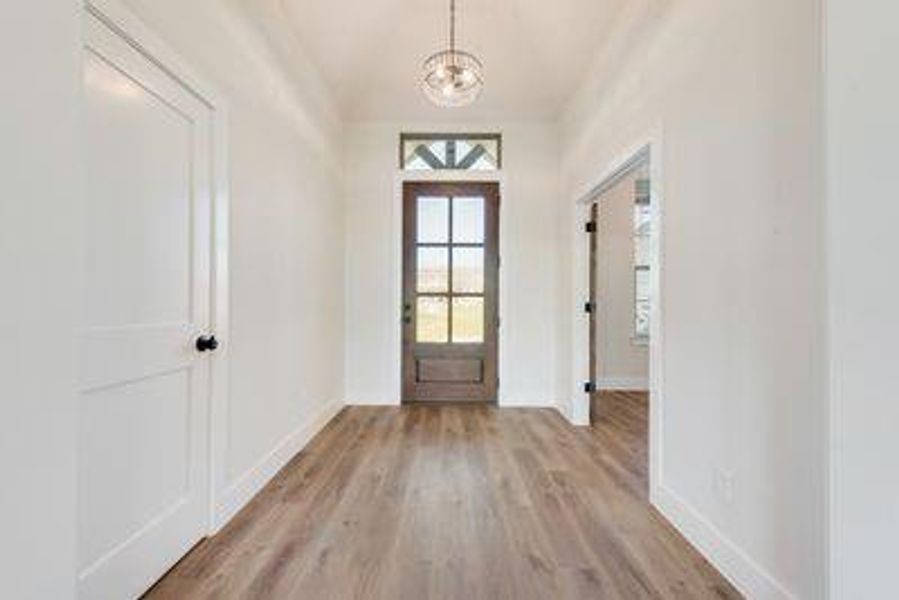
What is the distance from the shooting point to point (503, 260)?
5266mm

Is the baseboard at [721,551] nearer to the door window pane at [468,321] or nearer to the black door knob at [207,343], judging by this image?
the black door knob at [207,343]

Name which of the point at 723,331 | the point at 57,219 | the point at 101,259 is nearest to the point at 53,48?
the point at 57,219

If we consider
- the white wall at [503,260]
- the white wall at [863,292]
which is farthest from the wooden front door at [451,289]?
the white wall at [863,292]

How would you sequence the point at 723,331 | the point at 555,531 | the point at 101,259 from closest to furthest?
the point at 101,259, the point at 723,331, the point at 555,531

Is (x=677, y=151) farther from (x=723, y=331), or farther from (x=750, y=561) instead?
(x=750, y=561)

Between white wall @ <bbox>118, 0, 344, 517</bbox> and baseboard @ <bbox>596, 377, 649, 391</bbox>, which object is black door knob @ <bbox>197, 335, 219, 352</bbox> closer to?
white wall @ <bbox>118, 0, 344, 517</bbox>

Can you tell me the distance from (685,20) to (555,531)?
2.41 m

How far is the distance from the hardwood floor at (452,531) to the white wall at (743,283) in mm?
320

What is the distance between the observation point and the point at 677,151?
2.54 m

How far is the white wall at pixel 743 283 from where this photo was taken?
1599 mm

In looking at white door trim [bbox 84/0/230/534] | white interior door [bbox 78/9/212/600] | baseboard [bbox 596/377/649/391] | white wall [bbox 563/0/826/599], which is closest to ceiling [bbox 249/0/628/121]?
white door trim [bbox 84/0/230/534]

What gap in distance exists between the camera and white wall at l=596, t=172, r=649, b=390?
619 centimetres

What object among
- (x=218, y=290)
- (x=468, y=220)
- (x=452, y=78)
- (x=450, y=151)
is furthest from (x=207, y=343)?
(x=450, y=151)

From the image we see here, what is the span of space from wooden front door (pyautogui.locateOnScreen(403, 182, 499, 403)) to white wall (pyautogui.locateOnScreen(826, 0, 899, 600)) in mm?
4095
